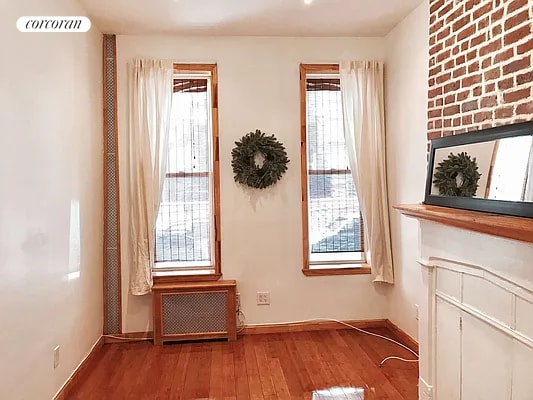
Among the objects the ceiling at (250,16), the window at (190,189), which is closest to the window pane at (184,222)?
the window at (190,189)

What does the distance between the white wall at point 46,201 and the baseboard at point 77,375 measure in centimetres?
5

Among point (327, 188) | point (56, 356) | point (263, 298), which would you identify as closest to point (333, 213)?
point (327, 188)

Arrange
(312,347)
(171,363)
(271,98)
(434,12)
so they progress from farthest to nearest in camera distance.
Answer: (271,98)
(312,347)
(171,363)
(434,12)

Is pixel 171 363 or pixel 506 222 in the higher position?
pixel 506 222

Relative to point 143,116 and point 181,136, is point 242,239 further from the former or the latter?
point 143,116

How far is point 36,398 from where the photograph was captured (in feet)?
8.87

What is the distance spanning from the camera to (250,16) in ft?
12.7

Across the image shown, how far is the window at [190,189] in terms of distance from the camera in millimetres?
4406

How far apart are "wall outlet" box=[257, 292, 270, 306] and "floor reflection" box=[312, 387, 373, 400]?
132 cm

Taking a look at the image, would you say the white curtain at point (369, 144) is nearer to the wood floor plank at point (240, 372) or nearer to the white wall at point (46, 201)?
the wood floor plank at point (240, 372)

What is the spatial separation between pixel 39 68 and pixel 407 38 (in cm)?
271

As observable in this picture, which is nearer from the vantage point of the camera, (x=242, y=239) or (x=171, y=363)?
(x=171, y=363)

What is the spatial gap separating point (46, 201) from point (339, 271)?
2.58m

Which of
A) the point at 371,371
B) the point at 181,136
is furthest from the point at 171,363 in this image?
the point at 181,136
